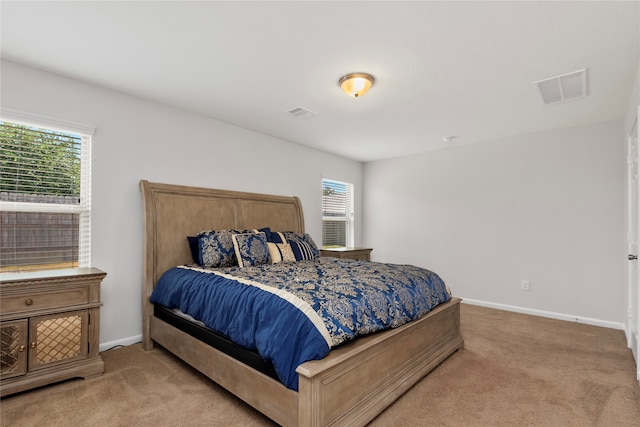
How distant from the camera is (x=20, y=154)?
8.40ft

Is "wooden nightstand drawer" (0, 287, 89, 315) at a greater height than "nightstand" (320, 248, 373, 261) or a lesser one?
lesser

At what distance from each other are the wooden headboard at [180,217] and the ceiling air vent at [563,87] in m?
3.11

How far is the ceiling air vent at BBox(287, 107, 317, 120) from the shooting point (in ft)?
Result: 11.1

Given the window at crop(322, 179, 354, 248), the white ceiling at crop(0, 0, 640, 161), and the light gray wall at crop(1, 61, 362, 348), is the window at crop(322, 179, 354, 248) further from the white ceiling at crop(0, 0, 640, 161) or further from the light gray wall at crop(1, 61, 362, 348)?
the white ceiling at crop(0, 0, 640, 161)

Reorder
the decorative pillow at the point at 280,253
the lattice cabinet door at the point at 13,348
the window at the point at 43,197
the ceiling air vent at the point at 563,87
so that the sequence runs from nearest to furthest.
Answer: the lattice cabinet door at the point at 13,348 → the window at the point at 43,197 → the ceiling air vent at the point at 563,87 → the decorative pillow at the point at 280,253

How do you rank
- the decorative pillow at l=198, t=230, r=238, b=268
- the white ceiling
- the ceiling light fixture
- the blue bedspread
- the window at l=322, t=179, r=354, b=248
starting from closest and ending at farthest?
the blue bedspread, the white ceiling, the decorative pillow at l=198, t=230, r=238, b=268, the ceiling light fixture, the window at l=322, t=179, r=354, b=248

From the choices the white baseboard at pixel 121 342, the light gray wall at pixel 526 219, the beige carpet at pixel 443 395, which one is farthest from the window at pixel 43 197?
the light gray wall at pixel 526 219

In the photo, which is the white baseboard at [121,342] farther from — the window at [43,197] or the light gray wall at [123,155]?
the window at [43,197]

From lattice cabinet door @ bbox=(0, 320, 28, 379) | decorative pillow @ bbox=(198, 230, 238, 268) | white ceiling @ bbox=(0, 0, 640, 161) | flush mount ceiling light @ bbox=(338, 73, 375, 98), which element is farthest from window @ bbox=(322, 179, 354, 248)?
lattice cabinet door @ bbox=(0, 320, 28, 379)

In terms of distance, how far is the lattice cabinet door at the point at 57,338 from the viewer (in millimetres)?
2215

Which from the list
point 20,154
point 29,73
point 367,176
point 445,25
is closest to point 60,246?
point 20,154

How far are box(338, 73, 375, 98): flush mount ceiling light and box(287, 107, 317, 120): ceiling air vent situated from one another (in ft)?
2.53

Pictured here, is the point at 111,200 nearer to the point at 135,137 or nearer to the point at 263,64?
the point at 135,137

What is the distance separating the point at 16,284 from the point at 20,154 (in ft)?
3.53
